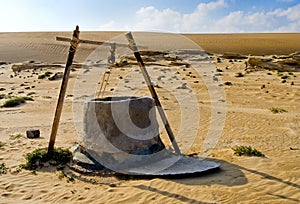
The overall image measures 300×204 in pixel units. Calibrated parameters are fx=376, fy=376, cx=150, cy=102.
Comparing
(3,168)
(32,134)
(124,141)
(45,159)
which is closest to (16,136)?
(32,134)

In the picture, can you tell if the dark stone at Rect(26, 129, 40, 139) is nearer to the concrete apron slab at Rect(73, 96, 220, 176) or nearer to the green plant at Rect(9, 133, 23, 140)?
the green plant at Rect(9, 133, 23, 140)

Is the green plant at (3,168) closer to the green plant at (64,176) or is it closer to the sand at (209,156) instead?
the sand at (209,156)

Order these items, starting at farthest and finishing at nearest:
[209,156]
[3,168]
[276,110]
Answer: [276,110]
[209,156]
[3,168]

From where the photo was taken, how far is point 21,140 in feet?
28.8

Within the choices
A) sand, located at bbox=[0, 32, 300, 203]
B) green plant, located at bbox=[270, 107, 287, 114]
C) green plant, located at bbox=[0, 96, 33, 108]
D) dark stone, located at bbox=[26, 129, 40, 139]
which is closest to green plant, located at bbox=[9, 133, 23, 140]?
sand, located at bbox=[0, 32, 300, 203]

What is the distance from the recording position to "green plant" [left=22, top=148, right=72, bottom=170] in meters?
6.84

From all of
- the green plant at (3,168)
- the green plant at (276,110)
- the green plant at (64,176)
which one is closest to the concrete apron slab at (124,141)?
the green plant at (64,176)

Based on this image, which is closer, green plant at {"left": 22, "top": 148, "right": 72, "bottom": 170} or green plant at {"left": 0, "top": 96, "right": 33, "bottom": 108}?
green plant at {"left": 22, "top": 148, "right": 72, "bottom": 170}

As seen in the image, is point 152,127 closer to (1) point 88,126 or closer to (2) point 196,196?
(1) point 88,126

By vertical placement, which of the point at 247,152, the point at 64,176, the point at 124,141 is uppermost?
the point at 124,141

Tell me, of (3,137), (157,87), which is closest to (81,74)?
(157,87)

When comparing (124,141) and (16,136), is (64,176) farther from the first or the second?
(16,136)

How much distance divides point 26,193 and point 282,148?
4973 millimetres

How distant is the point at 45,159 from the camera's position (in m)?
7.05
